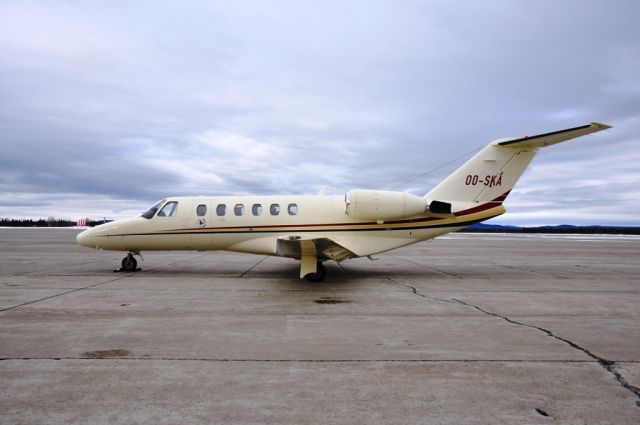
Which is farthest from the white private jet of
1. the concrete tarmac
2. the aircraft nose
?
the concrete tarmac

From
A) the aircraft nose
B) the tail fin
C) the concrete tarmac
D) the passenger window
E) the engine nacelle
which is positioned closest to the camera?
the concrete tarmac

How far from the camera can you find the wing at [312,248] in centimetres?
1065

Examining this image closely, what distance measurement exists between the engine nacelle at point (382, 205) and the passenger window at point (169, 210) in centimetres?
562

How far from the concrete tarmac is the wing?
4.23 feet

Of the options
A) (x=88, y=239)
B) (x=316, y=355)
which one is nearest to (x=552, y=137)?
(x=316, y=355)

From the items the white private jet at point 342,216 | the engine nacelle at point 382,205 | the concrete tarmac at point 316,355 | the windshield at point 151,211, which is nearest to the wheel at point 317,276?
the white private jet at point 342,216

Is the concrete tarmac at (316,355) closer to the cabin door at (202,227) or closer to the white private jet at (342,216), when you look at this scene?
the white private jet at (342,216)

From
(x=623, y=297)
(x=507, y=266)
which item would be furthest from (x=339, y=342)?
(x=507, y=266)

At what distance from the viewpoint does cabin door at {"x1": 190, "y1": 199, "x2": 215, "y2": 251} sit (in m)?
13.2

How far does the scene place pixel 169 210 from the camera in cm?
1355

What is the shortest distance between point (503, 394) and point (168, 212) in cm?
1169

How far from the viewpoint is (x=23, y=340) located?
5.77 metres

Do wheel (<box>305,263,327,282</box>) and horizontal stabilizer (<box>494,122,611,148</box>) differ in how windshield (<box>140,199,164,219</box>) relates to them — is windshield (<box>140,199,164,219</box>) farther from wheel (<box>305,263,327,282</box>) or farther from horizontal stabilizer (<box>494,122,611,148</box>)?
horizontal stabilizer (<box>494,122,611,148</box>)

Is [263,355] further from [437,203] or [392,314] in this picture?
[437,203]
